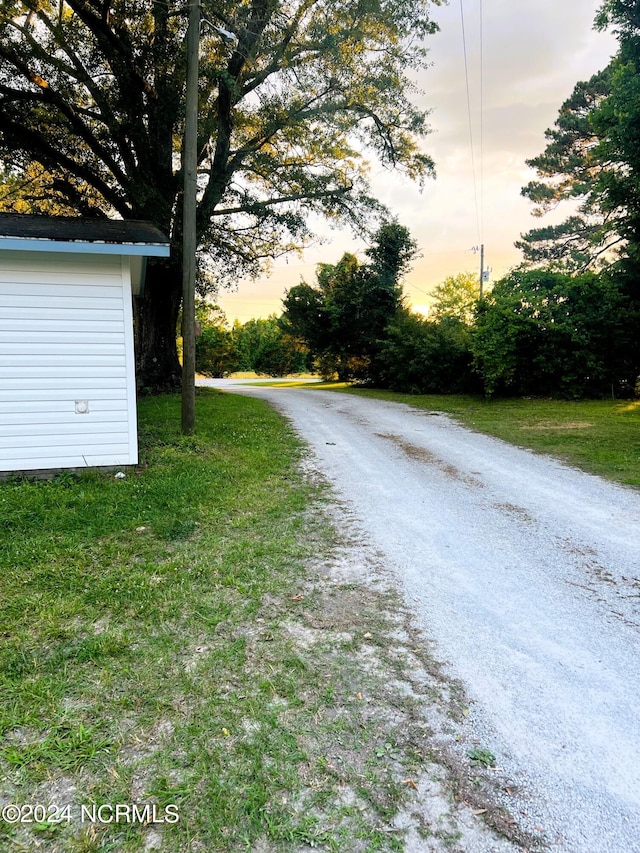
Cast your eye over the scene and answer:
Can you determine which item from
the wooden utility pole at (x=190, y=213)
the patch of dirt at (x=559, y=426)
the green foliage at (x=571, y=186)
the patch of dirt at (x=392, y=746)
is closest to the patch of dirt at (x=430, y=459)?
the patch of dirt at (x=559, y=426)

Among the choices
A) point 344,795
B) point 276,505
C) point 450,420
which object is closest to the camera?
point 344,795

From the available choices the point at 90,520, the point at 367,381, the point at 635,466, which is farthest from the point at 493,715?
the point at 367,381

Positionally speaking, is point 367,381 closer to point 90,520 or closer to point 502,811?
point 90,520

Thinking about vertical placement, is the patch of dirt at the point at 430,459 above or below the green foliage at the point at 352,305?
below

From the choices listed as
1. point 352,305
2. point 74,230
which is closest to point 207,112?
point 74,230

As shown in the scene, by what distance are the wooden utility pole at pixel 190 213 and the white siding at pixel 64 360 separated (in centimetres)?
149

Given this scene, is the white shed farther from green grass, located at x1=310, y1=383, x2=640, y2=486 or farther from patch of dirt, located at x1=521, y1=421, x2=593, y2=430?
patch of dirt, located at x1=521, y1=421, x2=593, y2=430

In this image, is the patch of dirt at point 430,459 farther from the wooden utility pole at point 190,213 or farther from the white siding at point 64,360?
the white siding at point 64,360

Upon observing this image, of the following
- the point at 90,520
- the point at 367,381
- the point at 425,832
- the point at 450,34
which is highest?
the point at 450,34

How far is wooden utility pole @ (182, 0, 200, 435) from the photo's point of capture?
6.71 m

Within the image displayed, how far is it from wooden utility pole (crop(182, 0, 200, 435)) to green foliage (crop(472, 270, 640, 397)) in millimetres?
8583

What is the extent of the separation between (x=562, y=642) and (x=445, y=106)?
49.1ft

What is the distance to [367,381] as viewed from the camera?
20.0 metres

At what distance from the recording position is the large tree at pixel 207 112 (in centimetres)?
1015
